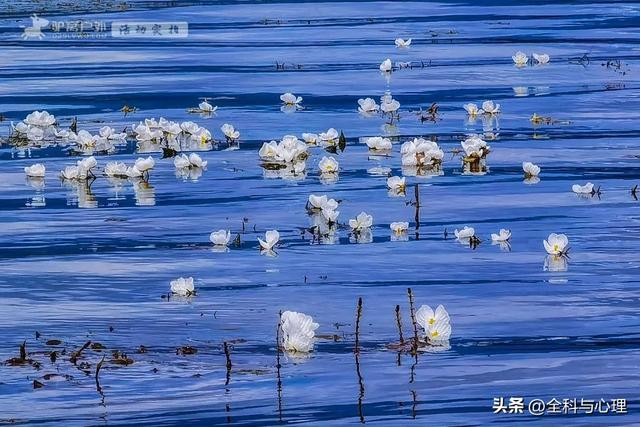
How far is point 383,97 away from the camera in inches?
651

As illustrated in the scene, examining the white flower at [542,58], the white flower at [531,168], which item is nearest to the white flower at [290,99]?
the white flower at [531,168]

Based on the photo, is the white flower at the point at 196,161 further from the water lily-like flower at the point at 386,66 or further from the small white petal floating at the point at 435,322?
the water lily-like flower at the point at 386,66

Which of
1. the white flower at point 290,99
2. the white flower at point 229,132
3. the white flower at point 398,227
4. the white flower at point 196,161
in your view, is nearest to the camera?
the white flower at point 398,227

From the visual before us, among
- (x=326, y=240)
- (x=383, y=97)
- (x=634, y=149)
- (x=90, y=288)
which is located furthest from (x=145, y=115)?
(x=90, y=288)

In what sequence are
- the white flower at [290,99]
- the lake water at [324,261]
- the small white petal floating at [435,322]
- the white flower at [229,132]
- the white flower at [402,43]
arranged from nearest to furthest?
the lake water at [324,261], the small white petal floating at [435,322], the white flower at [229,132], the white flower at [290,99], the white flower at [402,43]

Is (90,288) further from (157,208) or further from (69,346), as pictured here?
(157,208)

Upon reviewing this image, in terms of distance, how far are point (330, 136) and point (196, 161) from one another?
143cm

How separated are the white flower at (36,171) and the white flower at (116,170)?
0.46m

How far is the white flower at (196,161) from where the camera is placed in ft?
40.1

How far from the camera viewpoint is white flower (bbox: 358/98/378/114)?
15.2m

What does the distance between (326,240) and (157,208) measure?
1509 mm

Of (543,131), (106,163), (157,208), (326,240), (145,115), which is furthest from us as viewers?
(145,115)

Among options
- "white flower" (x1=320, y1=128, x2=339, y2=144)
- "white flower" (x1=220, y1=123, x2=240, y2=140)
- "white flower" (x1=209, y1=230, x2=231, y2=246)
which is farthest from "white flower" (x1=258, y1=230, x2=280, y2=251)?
"white flower" (x1=220, y1=123, x2=240, y2=140)

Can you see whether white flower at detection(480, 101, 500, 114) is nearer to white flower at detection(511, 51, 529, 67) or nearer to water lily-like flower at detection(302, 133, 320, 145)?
water lily-like flower at detection(302, 133, 320, 145)
